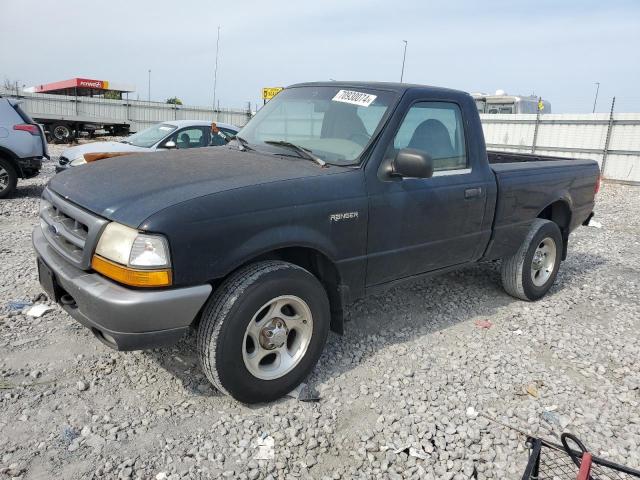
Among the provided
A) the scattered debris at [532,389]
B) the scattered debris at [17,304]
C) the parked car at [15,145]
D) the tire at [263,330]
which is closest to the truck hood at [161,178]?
the tire at [263,330]

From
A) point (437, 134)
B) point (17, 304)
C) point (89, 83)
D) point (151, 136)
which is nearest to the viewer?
Answer: point (437, 134)

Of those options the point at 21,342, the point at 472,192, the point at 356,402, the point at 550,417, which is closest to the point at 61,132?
the point at 21,342

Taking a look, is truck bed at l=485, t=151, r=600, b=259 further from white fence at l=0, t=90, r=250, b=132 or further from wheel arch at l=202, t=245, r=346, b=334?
white fence at l=0, t=90, r=250, b=132

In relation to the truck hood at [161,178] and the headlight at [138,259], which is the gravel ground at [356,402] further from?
the truck hood at [161,178]

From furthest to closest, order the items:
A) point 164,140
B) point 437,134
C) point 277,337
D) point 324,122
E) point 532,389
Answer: point 164,140 → point 437,134 → point 324,122 → point 532,389 → point 277,337

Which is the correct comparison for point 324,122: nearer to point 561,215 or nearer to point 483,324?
point 483,324

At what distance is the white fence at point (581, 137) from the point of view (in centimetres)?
1453

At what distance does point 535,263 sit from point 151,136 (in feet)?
23.9

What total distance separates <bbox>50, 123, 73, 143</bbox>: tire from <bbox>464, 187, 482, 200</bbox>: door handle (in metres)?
21.9

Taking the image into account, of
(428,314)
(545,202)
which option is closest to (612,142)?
(545,202)

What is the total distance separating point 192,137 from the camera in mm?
9477

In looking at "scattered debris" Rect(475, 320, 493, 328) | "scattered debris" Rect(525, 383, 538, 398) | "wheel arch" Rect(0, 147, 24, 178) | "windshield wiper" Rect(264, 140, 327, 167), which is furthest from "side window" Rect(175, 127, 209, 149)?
"scattered debris" Rect(525, 383, 538, 398)

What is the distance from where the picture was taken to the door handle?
12.8ft

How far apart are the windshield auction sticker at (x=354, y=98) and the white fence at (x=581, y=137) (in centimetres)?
1390
